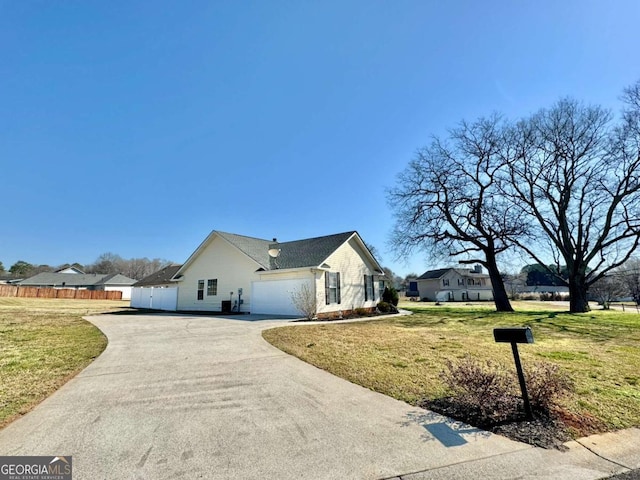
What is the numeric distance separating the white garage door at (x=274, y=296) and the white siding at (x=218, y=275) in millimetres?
574

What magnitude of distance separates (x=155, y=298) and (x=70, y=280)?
45305 millimetres

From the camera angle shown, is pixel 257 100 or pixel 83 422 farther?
pixel 257 100

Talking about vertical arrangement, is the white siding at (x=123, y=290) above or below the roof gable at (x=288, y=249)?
below

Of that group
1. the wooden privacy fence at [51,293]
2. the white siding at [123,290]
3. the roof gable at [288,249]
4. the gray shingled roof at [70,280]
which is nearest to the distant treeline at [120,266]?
the gray shingled roof at [70,280]

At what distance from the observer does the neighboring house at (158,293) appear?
79.4 feet

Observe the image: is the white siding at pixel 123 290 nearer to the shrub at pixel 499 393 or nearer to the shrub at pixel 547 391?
the shrub at pixel 499 393

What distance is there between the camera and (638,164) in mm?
19500

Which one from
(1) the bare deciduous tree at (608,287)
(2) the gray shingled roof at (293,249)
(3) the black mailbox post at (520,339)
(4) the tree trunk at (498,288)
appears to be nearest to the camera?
(3) the black mailbox post at (520,339)

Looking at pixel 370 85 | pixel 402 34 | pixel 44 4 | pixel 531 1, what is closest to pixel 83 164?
pixel 44 4

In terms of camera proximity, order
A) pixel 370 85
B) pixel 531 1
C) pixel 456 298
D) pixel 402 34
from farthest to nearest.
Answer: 1. pixel 456 298
2. pixel 370 85
3. pixel 402 34
4. pixel 531 1

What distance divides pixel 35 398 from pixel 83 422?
1513 mm

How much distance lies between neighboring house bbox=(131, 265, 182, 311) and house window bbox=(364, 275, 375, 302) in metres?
14.8

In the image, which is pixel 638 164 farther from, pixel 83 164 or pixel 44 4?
pixel 83 164

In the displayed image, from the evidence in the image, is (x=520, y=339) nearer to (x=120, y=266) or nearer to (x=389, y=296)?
(x=389, y=296)
